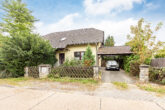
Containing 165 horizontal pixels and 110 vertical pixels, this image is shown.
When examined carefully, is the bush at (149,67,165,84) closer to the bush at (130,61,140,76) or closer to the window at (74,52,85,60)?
the bush at (130,61,140,76)

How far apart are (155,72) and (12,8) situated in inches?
644

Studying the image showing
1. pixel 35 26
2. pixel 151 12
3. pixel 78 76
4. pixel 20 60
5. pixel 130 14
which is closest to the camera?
pixel 78 76

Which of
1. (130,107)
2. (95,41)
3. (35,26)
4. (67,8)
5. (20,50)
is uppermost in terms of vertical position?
(67,8)

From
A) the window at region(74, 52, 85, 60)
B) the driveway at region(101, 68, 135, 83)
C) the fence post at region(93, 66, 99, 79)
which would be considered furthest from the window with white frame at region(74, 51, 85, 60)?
the fence post at region(93, 66, 99, 79)

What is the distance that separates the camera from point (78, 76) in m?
6.04

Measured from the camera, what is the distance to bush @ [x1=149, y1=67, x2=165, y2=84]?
4.94 metres

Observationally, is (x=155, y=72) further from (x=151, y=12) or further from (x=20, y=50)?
(x=20, y=50)

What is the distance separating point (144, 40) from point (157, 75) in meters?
3.13

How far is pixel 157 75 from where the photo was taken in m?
5.46

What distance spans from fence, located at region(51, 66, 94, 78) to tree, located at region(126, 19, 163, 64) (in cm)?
483

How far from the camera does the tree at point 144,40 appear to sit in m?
6.55

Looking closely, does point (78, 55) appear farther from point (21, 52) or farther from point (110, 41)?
point (110, 41)

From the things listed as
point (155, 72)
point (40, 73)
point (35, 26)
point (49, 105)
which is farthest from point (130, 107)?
point (35, 26)

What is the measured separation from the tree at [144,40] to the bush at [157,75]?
4.58 feet
